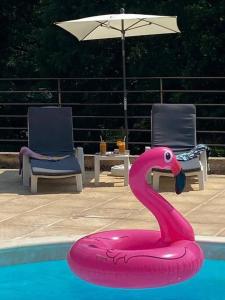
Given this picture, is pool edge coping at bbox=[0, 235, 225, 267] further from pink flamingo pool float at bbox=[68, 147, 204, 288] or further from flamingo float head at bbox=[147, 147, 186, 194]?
flamingo float head at bbox=[147, 147, 186, 194]

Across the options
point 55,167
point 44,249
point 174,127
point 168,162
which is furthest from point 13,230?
point 174,127

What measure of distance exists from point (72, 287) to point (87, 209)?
1970mm

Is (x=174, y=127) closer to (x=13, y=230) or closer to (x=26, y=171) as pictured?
(x=26, y=171)

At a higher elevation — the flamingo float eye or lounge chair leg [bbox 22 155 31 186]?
the flamingo float eye

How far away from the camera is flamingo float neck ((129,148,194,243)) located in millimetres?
4777

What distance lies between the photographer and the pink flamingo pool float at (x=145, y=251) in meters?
4.45

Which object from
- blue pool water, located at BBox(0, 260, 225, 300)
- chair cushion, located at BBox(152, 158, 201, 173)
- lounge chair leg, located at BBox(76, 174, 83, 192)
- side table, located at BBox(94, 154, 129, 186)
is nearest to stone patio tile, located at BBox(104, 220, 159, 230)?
blue pool water, located at BBox(0, 260, 225, 300)

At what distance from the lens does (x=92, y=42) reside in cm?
1739

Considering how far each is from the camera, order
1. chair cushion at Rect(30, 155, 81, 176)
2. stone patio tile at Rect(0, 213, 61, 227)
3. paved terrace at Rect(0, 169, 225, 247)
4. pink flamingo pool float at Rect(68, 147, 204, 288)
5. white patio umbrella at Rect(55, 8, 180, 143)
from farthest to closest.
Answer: white patio umbrella at Rect(55, 8, 180, 143) → chair cushion at Rect(30, 155, 81, 176) → stone patio tile at Rect(0, 213, 61, 227) → paved terrace at Rect(0, 169, 225, 247) → pink flamingo pool float at Rect(68, 147, 204, 288)

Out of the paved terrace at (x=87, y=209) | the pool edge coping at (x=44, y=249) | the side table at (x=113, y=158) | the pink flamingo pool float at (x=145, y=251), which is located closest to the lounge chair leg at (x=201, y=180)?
the paved terrace at (x=87, y=209)

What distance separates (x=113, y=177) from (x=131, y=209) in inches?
81.0

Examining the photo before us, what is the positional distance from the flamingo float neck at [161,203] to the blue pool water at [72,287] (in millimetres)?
609

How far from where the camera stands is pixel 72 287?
5.41m

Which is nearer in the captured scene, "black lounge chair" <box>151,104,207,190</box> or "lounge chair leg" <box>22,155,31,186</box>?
"lounge chair leg" <box>22,155,31,186</box>
